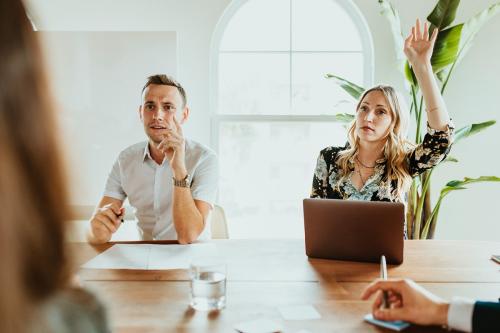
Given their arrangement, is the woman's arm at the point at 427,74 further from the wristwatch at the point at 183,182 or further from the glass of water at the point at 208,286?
the glass of water at the point at 208,286

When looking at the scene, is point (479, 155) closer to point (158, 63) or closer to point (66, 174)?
point (158, 63)

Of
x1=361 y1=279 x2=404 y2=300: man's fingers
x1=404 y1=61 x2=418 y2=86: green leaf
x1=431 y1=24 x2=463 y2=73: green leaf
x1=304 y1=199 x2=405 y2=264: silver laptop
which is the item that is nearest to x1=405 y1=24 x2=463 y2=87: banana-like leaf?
x1=431 y1=24 x2=463 y2=73: green leaf

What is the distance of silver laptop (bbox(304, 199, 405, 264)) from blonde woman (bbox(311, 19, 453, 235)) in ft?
2.27

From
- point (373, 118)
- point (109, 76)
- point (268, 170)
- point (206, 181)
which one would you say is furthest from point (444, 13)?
point (109, 76)

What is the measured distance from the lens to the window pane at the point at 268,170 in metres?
3.61

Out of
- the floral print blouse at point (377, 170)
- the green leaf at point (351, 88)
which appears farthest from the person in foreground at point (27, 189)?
the green leaf at point (351, 88)

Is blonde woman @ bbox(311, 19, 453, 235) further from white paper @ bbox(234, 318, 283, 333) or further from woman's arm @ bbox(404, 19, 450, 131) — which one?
white paper @ bbox(234, 318, 283, 333)

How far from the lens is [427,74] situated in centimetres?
220

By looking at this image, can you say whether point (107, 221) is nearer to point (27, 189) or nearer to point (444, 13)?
point (27, 189)

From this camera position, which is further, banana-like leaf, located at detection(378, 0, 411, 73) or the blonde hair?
banana-like leaf, located at detection(378, 0, 411, 73)

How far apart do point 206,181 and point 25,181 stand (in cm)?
170

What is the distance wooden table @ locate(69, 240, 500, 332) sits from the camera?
1.09 meters

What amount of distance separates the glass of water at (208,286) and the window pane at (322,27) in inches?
105

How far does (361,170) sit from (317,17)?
1.68 metres
